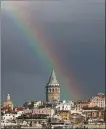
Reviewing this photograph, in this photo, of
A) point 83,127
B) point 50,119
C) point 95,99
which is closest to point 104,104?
point 95,99

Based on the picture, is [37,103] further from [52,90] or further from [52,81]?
[52,90]

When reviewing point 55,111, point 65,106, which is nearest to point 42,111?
point 55,111

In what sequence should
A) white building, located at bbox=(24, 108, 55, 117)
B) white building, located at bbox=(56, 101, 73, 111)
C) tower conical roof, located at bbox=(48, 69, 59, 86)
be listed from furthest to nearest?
1. tower conical roof, located at bbox=(48, 69, 59, 86)
2. white building, located at bbox=(56, 101, 73, 111)
3. white building, located at bbox=(24, 108, 55, 117)

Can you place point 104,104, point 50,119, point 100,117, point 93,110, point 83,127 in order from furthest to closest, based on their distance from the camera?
point 104,104 < point 93,110 < point 100,117 < point 50,119 < point 83,127

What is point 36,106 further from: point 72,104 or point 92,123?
point 92,123

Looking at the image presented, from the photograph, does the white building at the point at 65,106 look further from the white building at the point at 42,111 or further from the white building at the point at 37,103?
the white building at the point at 37,103

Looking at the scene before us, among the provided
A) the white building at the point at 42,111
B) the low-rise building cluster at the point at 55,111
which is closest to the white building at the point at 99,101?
the low-rise building cluster at the point at 55,111

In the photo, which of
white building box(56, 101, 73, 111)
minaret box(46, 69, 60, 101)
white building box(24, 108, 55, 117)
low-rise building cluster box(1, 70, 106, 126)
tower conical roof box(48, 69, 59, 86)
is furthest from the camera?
minaret box(46, 69, 60, 101)

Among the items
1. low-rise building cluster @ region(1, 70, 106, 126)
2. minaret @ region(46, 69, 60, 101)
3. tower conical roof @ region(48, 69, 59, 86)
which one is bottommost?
low-rise building cluster @ region(1, 70, 106, 126)

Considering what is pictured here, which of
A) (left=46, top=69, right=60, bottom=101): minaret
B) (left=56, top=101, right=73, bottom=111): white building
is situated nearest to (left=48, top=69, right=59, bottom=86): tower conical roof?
(left=46, top=69, right=60, bottom=101): minaret

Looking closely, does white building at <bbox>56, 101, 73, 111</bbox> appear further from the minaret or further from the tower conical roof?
the minaret

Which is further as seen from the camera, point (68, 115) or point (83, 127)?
point (68, 115)
